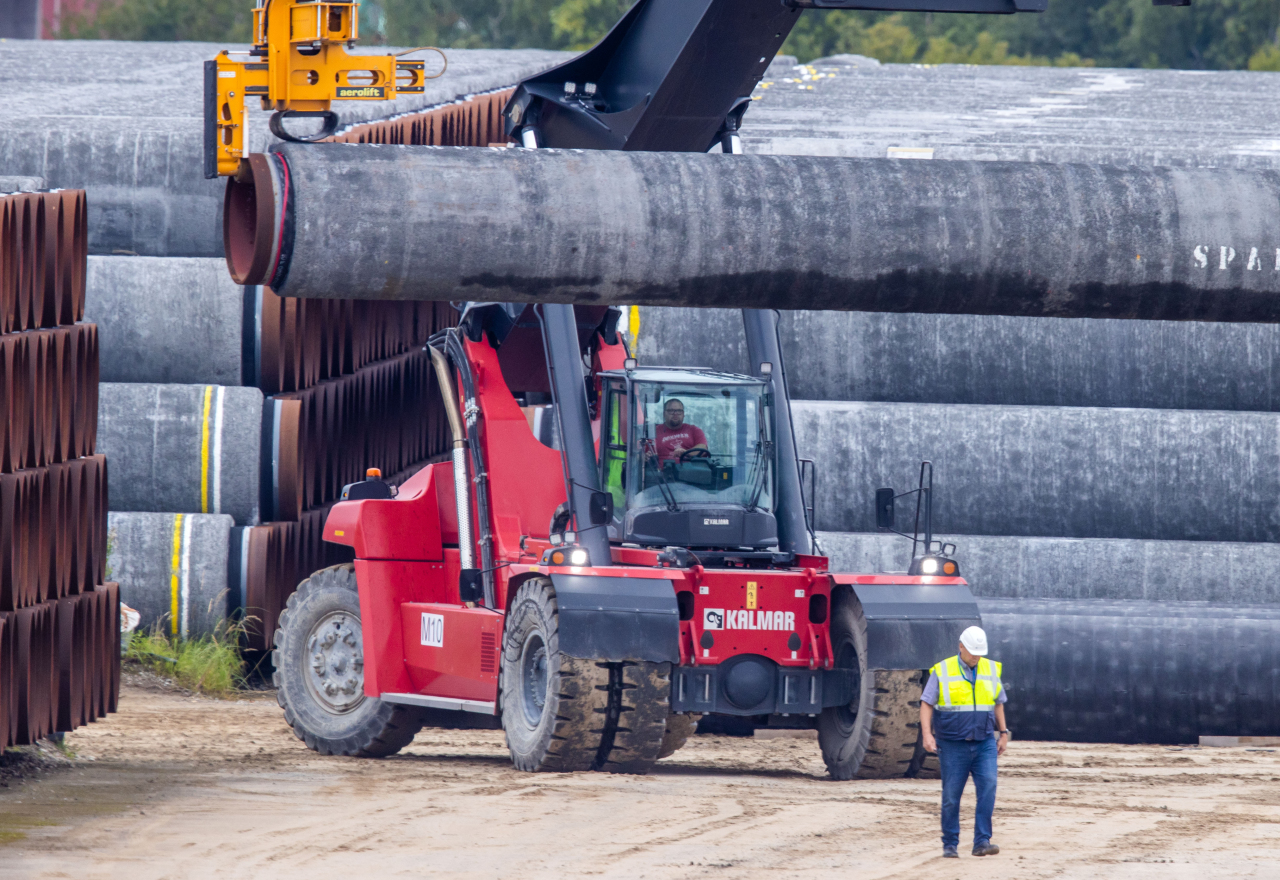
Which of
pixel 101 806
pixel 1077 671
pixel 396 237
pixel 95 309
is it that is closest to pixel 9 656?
pixel 101 806

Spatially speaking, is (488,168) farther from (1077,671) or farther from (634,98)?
(1077,671)

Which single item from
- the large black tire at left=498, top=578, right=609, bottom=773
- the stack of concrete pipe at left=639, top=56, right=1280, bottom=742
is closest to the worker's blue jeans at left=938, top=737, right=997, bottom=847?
the large black tire at left=498, top=578, right=609, bottom=773

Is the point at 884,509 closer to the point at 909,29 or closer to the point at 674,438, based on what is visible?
the point at 674,438

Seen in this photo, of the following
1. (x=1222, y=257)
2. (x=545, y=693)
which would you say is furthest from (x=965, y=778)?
(x=1222, y=257)

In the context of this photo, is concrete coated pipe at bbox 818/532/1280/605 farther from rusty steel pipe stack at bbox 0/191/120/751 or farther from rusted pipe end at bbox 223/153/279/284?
rusted pipe end at bbox 223/153/279/284

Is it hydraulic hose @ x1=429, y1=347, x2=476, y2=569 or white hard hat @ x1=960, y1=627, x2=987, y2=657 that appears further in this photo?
hydraulic hose @ x1=429, y1=347, x2=476, y2=569

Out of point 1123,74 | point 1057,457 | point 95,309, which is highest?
point 1123,74

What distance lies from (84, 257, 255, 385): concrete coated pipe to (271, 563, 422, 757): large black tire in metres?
3.64

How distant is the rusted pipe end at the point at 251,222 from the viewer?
7.32m

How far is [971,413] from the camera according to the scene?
18031mm

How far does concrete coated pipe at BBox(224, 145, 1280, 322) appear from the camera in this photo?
741 centimetres

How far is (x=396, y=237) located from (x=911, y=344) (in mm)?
11740

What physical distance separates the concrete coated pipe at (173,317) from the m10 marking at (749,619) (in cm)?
672

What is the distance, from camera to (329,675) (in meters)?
14.2
